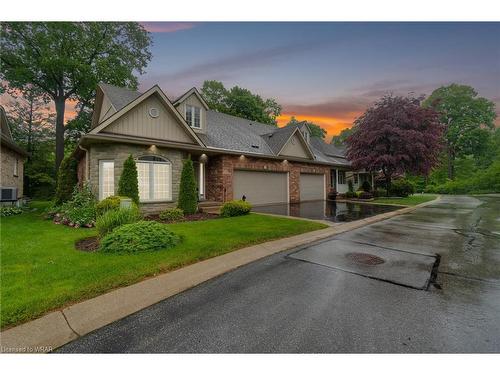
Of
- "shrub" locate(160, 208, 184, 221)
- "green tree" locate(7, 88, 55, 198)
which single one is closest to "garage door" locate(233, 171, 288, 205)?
"shrub" locate(160, 208, 184, 221)

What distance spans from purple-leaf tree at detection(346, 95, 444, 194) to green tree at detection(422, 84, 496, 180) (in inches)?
1340

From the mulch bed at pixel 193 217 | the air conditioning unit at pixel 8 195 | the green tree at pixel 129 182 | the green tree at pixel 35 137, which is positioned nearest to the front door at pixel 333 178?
the mulch bed at pixel 193 217

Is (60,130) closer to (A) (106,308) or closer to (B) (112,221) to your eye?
(B) (112,221)

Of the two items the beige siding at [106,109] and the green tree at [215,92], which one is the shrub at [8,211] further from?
the green tree at [215,92]

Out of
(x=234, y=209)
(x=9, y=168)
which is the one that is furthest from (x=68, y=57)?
(x=234, y=209)

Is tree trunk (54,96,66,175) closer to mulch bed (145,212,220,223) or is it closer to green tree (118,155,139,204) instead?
green tree (118,155,139,204)

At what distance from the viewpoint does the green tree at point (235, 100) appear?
33500 mm

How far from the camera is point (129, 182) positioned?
1023cm

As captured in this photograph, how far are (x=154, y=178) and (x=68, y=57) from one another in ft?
59.7

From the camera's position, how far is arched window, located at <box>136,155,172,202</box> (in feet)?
37.0

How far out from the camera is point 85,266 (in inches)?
179

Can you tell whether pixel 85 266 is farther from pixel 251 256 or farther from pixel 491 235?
pixel 491 235

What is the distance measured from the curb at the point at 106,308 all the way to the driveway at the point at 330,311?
0.18 meters

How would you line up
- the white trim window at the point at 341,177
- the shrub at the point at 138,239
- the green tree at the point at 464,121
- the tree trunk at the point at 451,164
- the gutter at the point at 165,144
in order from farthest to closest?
the tree trunk at the point at 451,164, the green tree at the point at 464,121, the white trim window at the point at 341,177, the gutter at the point at 165,144, the shrub at the point at 138,239
